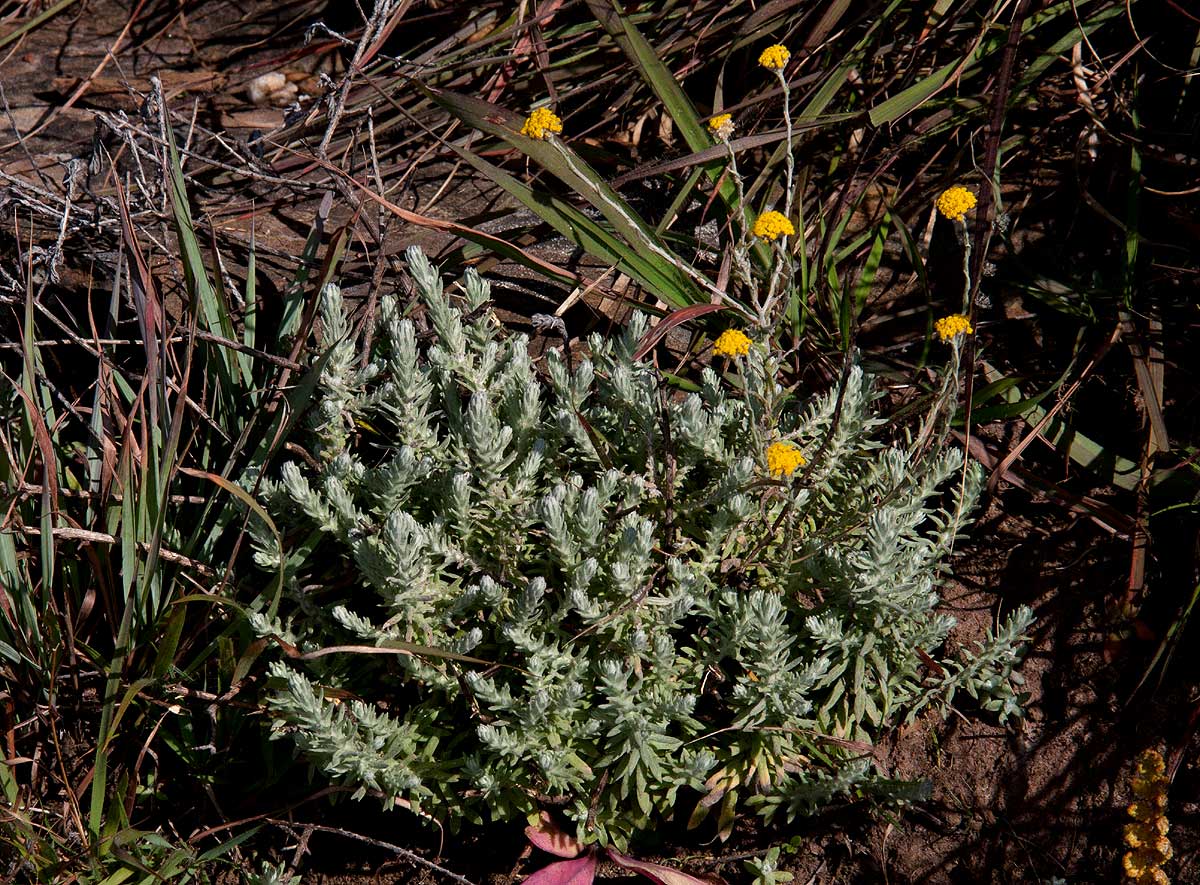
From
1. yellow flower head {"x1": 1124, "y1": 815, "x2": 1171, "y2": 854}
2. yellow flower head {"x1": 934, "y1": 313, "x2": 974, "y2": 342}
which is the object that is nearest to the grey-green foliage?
yellow flower head {"x1": 934, "y1": 313, "x2": 974, "y2": 342}

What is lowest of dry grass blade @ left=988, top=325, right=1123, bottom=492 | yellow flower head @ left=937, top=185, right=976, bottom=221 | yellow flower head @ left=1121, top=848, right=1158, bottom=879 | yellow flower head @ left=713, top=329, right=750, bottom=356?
yellow flower head @ left=1121, top=848, right=1158, bottom=879

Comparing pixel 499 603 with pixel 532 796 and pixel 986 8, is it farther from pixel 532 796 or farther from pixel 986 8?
pixel 986 8

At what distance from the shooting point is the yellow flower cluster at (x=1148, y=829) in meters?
2.04

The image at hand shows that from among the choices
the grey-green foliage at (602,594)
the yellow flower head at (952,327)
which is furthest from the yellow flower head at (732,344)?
the yellow flower head at (952,327)

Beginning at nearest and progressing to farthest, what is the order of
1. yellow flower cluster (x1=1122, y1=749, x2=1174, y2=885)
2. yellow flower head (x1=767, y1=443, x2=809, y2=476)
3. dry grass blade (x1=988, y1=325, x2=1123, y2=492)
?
yellow flower head (x1=767, y1=443, x2=809, y2=476) < yellow flower cluster (x1=1122, y1=749, x2=1174, y2=885) < dry grass blade (x1=988, y1=325, x2=1123, y2=492)

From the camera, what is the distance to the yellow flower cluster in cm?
204

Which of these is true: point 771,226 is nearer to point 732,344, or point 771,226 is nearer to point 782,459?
point 732,344

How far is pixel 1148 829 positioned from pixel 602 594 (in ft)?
4.00

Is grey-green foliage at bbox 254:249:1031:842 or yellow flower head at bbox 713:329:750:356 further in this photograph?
grey-green foliage at bbox 254:249:1031:842

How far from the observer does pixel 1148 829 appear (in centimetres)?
209

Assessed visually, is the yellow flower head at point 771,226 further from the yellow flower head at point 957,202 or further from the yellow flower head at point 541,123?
the yellow flower head at point 541,123

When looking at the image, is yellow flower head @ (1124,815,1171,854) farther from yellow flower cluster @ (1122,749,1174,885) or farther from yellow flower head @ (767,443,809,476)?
yellow flower head @ (767,443,809,476)

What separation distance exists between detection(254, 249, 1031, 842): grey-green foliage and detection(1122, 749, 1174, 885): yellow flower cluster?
292 millimetres

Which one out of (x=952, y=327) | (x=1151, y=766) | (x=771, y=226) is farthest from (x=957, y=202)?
(x=1151, y=766)
